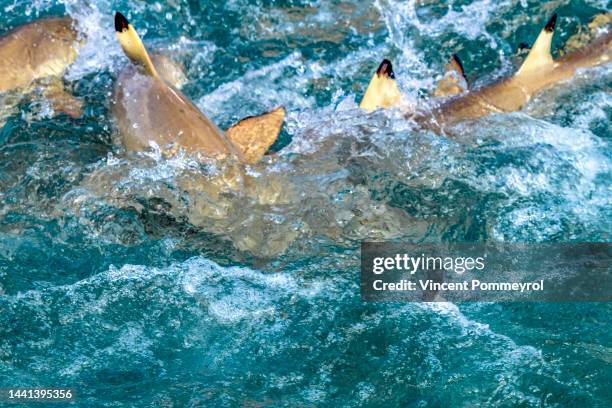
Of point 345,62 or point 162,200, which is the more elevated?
point 345,62

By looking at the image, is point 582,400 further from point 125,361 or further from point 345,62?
point 345,62

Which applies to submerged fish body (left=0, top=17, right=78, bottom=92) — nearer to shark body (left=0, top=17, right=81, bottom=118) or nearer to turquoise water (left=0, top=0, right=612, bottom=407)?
shark body (left=0, top=17, right=81, bottom=118)

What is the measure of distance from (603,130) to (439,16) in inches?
63.9

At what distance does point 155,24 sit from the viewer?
6289 mm

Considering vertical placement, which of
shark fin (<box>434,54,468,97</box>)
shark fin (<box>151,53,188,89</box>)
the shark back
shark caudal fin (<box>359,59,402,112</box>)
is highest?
shark fin (<box>151,53,188,89</box>)

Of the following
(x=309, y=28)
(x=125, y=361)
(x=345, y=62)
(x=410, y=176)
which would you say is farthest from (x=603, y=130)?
(x=125, y=361)

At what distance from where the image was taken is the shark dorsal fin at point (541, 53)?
495cm

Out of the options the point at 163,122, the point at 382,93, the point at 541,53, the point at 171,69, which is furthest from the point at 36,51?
the point at 541,53

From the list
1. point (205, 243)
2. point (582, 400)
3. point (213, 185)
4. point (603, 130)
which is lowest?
point (582, 400)

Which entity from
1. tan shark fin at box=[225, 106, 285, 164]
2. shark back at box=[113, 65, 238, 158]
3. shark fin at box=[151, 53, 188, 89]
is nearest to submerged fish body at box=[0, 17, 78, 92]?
shark fin at box=[151, 53, 188, 89]

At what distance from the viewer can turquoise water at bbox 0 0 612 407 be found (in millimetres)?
4141

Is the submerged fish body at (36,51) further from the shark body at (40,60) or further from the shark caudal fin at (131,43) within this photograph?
the shark caudal fin at (131,43)

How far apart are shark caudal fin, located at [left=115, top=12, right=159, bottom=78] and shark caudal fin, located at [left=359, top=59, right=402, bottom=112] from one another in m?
1.33

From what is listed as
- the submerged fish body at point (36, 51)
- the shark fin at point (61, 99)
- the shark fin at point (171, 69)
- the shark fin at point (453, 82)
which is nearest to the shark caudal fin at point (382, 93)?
the shark fin at point (453, 82)
